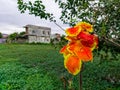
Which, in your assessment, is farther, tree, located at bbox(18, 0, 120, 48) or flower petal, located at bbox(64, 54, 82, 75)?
tree, located at bbox(18, 0, 120, 48)

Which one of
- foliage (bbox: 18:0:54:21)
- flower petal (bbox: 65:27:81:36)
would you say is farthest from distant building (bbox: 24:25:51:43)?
flower petal (bbox: 65:27:81:36)

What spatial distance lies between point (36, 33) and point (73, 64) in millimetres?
85500

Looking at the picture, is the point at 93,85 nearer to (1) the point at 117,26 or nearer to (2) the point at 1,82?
(1) the point at 117,26

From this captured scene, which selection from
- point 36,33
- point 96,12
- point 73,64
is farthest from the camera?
point 36,33

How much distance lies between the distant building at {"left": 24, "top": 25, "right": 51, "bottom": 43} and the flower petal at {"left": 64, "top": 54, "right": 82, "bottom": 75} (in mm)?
80302

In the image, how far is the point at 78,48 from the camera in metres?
1.70

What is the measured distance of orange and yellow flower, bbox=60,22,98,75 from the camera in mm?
1661

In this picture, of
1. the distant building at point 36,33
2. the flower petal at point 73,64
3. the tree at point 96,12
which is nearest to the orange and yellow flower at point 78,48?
the flower petal at point 73,64

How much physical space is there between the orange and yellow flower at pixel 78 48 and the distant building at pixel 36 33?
263 feet

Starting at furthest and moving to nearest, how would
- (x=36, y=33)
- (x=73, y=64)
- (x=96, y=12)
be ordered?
1. (x=36, y=33)
2. (x=96, y=12)
3. (x=73, y=64)

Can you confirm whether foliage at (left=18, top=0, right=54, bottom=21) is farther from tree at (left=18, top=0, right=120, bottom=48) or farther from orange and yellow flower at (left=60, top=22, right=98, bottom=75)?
orange and yellow flower at (left=60, top=22, right=98, bottom=75)

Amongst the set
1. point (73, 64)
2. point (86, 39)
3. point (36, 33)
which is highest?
point (86, 39)

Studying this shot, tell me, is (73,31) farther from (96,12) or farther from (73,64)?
(96,12)

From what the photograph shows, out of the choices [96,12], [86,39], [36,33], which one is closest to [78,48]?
[86,39]
